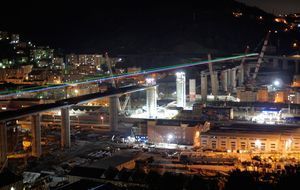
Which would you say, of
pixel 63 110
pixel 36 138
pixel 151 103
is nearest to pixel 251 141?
pixel 63 110

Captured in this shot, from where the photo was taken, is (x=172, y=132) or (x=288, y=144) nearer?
(x=288, y=144)

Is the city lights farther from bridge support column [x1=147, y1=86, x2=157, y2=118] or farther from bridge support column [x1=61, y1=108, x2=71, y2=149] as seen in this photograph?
bridge support column [x1=61, y1=108, x2=71, y2=149]

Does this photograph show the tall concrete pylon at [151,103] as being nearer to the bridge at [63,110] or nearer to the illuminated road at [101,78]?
the bridge at [63,110]

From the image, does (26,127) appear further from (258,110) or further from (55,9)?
(55,9)

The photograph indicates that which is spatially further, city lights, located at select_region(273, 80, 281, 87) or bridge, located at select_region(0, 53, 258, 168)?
city lights, located at select_region(273, 80, 281, 87)

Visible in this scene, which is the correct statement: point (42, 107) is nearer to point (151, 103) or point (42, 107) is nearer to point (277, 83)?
point (151, 103)

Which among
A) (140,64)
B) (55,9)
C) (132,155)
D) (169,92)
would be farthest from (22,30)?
(132,155)

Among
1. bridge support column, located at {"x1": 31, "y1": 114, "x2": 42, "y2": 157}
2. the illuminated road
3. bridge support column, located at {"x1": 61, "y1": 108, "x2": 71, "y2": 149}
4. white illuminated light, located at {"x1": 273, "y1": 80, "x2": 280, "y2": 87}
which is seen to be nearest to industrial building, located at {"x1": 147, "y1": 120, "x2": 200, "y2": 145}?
bridge support column, located at {"x1": 61, "y1": 108, "x2": 71, "y2": 149}

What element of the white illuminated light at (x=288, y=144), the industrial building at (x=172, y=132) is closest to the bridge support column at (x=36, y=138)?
the industrial building at (x=172, y=132)

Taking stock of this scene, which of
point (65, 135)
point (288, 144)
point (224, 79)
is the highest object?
point (224, 79)
